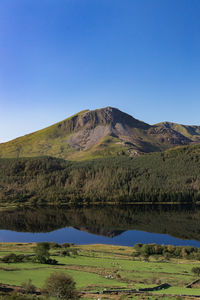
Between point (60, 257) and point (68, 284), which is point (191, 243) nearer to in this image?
point (60, 257)

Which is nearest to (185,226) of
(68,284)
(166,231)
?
(166,231)

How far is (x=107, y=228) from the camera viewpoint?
160 m

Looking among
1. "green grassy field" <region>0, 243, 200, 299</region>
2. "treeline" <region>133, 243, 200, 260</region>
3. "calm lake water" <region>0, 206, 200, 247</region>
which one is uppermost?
"green grassy field" <region>0, 243, 200, 299</region>

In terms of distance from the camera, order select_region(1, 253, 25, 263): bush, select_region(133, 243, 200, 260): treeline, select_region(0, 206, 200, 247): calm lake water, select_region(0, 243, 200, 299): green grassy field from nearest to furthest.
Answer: select_region(0, 243, 200, 299): green grassy field < select_region(1, 253, 25, 263): bush < select_region(133, 243, 200, 260): treeline < select_region(0, 206, 200, 247): calm lake water

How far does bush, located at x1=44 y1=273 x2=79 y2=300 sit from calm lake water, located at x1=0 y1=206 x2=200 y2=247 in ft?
306

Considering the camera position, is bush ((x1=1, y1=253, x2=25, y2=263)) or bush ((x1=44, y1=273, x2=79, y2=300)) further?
bush ((x1=1, y1=253, x2=25, y2=263))

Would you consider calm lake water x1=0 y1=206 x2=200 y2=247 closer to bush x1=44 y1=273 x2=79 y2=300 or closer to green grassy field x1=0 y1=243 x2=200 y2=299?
green grassy field x1=0 y1=243 x2=200 y2=299

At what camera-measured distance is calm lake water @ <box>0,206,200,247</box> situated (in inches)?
5241

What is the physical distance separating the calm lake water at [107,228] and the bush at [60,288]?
3672 inches

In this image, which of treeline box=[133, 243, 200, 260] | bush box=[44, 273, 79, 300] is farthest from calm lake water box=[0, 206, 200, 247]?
bush box=[44, 273, 79, 300]

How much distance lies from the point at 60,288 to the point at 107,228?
5090 inches

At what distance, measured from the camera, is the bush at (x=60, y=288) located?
1312 inches

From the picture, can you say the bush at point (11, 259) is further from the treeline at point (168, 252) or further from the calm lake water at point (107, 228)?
the calm lake water at point (107, 228)

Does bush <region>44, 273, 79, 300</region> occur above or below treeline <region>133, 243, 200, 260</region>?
above
